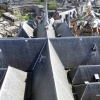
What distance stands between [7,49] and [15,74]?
6463 mm

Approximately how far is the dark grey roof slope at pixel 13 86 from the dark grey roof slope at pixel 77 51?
24.3 ft

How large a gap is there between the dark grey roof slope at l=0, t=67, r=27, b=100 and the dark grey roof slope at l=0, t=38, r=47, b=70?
12.7 feet

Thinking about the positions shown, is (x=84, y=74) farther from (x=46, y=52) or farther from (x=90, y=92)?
(x=46, y=52)

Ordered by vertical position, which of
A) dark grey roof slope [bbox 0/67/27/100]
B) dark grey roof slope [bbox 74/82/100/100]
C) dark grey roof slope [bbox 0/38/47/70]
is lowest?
dark grey roof slope [bbox 74/82/100/100]

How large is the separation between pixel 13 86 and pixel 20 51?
9.36m

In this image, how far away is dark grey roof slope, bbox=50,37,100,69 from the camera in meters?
32.7

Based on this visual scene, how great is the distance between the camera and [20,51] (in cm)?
Result: 3216

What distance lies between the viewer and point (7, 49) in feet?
104

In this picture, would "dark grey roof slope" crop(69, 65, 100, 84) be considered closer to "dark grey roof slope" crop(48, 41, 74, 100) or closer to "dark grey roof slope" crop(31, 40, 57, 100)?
"dark grey roof slope" crop(48, 41, 74, 100)

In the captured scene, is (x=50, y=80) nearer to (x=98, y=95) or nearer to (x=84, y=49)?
Result: (x=98, y=95)

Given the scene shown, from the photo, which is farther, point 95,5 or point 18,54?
point 95,5

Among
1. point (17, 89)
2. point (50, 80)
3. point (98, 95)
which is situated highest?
point (50, 80)

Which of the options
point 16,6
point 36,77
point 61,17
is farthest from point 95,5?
point 36,77

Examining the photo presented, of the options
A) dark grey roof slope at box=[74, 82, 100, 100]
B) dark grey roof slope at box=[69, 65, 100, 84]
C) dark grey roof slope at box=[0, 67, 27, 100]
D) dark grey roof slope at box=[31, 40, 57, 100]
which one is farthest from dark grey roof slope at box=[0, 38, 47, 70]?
dark grey roof slope at box=[74, 82, 100, 100]
